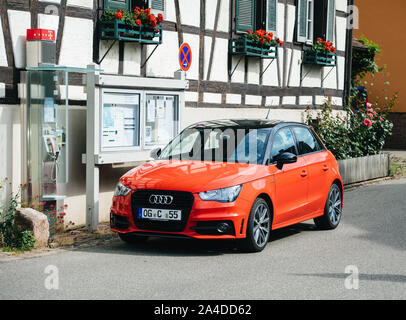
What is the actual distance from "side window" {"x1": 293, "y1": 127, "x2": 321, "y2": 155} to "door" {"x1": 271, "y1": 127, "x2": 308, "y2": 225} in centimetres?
20

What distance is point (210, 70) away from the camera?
15539 millimetres

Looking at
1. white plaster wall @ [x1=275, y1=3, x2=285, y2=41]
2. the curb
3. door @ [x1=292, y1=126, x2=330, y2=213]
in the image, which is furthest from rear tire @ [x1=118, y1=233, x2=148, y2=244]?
white plaster wall @ [x1=275, y1=3, x2=285, y2=41]

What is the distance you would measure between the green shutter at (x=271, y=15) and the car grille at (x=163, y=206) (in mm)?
9432

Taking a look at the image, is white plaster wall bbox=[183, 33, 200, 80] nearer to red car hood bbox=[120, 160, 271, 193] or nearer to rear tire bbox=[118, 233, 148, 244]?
red car hood bbox=[120, 160, 271, 193]

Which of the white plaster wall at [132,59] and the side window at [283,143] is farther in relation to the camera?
the white plaster wall at [132,59]

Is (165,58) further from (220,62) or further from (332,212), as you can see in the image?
(332,212)

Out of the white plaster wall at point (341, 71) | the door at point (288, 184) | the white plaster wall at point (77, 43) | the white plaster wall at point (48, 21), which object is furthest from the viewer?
the white plaster wall at point (341, 71)

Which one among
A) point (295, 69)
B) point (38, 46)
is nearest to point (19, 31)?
point (38, 46)

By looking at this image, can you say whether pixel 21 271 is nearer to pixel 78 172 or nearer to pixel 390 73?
pixel 78 172

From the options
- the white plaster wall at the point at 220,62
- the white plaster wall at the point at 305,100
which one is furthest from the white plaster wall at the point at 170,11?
the white plaster wall at the point at 305,100

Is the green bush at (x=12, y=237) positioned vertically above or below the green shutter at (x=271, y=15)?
below

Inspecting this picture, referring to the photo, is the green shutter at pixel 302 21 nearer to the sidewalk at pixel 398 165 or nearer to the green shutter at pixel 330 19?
the green shutter at pixel 330 19

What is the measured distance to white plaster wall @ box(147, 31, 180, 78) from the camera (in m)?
13.7

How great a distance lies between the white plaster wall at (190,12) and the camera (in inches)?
571
